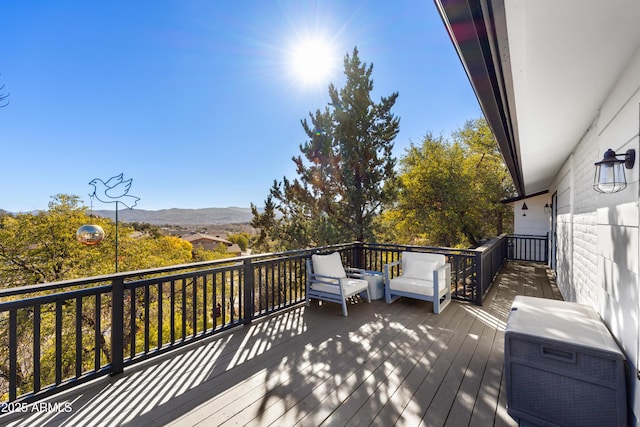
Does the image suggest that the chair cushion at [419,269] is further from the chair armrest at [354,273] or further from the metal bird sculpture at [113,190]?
the metal bird sculpture at [113,190]

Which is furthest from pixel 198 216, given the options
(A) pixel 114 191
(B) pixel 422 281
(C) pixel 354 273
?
(B) pixel 422 281

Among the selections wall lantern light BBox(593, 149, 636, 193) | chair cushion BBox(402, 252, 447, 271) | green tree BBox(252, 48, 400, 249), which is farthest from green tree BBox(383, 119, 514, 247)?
wall lantern light BBox(593, 149, 636, 193)

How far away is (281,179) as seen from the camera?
12.7 m

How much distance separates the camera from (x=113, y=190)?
21.5 feet

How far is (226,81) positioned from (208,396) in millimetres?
12850

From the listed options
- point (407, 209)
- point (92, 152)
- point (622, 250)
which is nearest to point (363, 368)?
point (622, 250)

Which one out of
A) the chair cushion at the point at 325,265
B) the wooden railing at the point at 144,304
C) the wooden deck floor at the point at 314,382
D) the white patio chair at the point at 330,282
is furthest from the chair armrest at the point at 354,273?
the wooden deck floor at the point at 314,382

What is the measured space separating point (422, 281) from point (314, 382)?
8.84 feet

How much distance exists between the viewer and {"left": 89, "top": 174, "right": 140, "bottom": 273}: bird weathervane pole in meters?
6.29

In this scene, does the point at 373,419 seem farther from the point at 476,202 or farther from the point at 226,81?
the point at 226,81

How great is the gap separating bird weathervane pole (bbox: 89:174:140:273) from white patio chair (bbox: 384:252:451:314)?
6214 mm

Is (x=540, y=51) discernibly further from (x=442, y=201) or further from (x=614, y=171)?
(x=442, y=201)

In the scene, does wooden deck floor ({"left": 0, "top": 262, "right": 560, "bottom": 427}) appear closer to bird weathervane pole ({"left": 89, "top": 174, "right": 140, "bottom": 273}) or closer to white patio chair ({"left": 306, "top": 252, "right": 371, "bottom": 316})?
white patio chair ({"left": 306, "top": 252, "right": 371, "bottom": 316})

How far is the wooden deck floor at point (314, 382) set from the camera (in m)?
1.97
